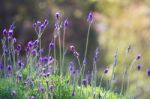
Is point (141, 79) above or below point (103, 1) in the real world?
below

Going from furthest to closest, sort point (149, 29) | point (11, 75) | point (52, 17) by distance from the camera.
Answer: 1. point (52, 17)
2. point (149, 29)
3. point (11, 75)

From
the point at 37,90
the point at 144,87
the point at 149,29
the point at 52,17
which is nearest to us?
the point at 37,90

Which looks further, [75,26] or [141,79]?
[75,26]

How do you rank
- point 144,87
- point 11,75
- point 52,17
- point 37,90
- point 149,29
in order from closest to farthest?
1. point 37,90
2. point 11,75
3. point 144,87
4. point 149,29
5. point 52,17

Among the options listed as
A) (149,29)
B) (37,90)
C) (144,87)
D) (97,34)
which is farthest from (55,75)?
(97,34)

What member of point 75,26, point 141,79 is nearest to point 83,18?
point 75,26

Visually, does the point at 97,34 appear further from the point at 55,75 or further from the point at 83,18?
the point at 55,75

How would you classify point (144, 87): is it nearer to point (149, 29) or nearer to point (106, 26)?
point (149, 29)
